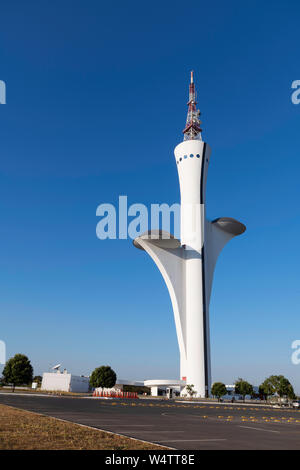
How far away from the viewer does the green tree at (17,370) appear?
70.9 metres

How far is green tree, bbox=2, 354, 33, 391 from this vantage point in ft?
233

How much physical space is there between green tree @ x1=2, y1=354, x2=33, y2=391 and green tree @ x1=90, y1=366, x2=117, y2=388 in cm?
2004

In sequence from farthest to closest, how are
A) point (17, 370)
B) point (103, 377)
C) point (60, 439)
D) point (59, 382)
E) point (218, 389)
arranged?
1. point (59, 382)
2. point (103, 377)
3. point (218, 389)
4. point (17, 370)
5. point (60, 439)

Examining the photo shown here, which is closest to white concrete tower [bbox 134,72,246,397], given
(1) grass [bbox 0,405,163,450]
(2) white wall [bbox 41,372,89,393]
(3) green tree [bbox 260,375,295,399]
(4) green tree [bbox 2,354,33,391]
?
(3) green tree [bbox 260,375,295,399]

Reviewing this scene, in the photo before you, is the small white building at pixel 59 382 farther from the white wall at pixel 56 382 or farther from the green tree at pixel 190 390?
the green tree at pixel 190 390

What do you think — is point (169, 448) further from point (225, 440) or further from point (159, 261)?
point (159, 261)

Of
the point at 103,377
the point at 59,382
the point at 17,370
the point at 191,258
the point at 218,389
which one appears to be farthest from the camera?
the point at 59,382

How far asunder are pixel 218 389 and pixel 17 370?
39.3 m

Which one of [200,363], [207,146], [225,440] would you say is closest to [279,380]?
[200,363]

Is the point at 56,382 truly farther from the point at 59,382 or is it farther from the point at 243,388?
the point at 243,388

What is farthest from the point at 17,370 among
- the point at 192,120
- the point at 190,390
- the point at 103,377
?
the point at 192,120

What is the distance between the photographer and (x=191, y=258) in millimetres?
82562

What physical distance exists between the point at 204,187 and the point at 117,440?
78.1 meters

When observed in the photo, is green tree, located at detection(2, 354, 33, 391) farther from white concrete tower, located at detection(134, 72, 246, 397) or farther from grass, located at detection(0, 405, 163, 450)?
grass, located at detection(0, 405, 163, 450)
